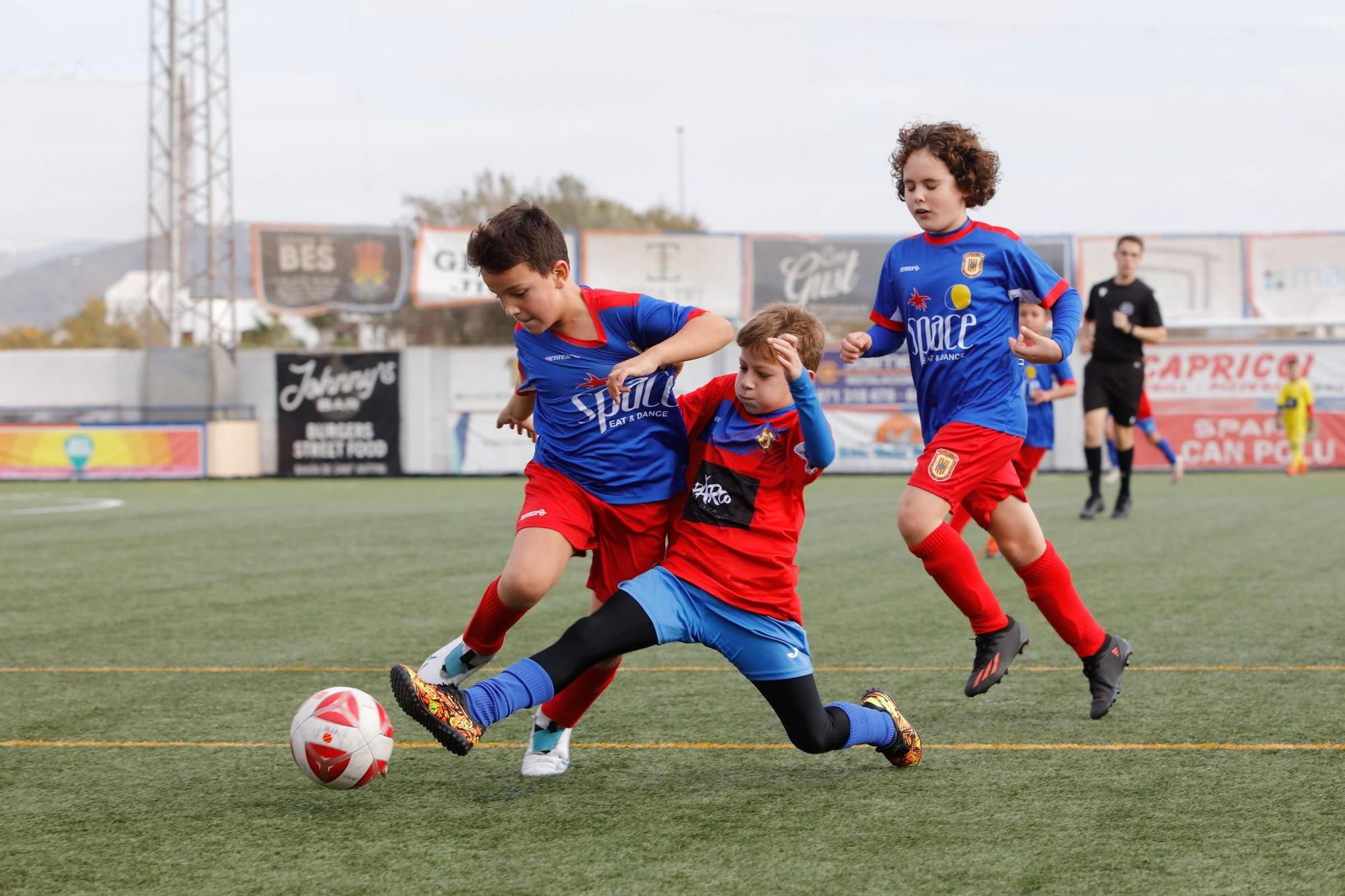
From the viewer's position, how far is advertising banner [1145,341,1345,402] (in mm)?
22984

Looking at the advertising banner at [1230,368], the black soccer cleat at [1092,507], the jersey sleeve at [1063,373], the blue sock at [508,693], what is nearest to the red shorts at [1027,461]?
the jersey sleeve at [1063,373]

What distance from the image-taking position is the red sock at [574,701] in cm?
374

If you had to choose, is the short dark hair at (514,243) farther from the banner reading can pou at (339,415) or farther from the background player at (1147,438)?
the banner reading can pou at (339,415)

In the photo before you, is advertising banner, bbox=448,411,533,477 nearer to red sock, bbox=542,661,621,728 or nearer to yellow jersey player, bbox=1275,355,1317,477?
yellow jersey player, bbox=1275,355,1317,477

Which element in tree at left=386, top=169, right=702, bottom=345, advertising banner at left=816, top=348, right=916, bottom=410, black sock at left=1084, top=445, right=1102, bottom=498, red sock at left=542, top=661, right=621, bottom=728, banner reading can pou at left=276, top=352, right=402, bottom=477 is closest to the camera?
red sock at left=542, top=661, right=621, bottom=728

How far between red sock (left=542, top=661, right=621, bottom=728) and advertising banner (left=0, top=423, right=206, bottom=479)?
22768 mm

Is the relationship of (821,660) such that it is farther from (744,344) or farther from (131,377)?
(131,377)

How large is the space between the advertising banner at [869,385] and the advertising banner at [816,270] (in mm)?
4829

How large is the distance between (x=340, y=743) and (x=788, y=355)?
1409 millimetres

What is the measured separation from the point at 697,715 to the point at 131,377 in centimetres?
2786

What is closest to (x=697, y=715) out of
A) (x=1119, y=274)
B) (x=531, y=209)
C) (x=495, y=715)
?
(x=495, y=715)

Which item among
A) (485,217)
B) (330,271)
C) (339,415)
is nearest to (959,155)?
Result: (339,415)

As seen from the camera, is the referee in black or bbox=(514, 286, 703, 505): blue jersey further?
the referee in black

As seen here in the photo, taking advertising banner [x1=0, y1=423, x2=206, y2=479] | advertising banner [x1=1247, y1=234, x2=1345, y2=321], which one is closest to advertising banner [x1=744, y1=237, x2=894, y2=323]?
advertising banner [x1=1247, y1=234, x2=1345, y2=321]
